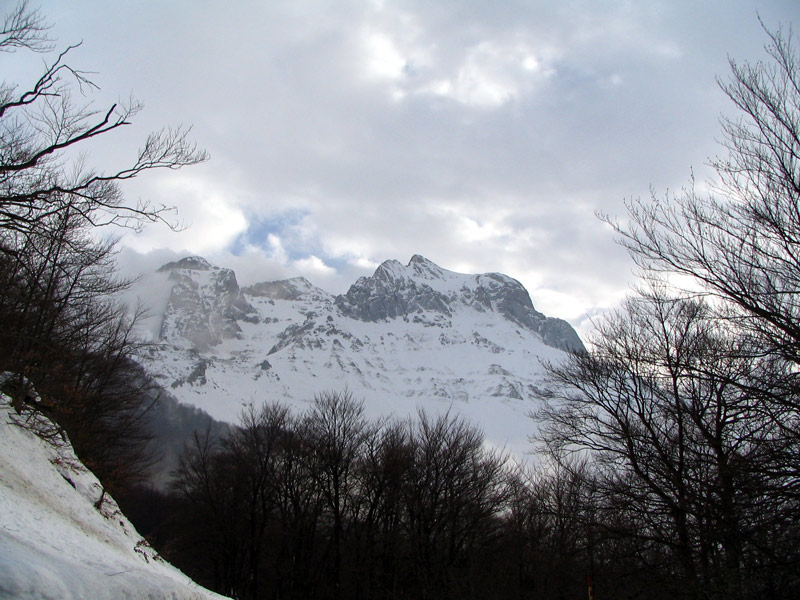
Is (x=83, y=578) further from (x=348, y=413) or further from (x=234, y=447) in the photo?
(x=234, y=447)

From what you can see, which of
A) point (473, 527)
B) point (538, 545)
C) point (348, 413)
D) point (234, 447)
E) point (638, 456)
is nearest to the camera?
point (638, 456)

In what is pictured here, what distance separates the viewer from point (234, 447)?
3172cm

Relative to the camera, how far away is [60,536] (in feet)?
22.8

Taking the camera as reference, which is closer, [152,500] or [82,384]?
[82,384]

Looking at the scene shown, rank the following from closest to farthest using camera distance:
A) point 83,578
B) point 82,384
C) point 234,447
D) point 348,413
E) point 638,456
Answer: point 83,578 → point 638,456 → point 82,384 → point 348,413 → point 234,447

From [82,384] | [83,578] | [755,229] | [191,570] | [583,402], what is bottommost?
[191,570]

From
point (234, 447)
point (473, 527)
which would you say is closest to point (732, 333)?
point (473, 527)

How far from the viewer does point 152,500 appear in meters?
57.1

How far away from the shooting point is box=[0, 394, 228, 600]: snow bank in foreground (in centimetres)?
461

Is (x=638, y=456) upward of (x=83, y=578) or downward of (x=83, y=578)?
upward

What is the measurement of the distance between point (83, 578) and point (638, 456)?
10.3 metres

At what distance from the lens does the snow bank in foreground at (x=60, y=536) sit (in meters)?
4.61

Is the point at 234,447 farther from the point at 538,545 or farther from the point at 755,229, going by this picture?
the point at 755,229

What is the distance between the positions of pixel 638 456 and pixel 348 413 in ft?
66.8
